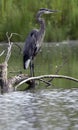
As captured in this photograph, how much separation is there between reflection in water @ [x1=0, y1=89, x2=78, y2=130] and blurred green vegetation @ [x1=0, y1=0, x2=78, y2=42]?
14.4m

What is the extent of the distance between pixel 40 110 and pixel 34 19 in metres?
17.5

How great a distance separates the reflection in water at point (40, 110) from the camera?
746cm

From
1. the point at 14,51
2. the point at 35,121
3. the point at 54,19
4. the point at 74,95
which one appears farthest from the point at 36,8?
the point at 35,121

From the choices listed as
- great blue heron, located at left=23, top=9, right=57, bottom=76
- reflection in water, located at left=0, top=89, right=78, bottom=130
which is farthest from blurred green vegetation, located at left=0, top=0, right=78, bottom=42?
reflection in water, located at left=0, top=89, right=78, bottom=130

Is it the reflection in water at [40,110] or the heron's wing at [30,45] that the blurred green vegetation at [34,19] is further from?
the reflection in water at [40,110]

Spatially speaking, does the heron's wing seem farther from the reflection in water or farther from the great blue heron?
the reflection in water

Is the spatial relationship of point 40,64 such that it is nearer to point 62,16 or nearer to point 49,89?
point 49,89

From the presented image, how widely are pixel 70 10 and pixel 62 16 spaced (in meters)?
0.43

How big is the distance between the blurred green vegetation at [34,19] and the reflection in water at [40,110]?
47.3ft

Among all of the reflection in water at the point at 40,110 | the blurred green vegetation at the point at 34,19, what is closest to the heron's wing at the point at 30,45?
the reflection in water at the point at 40,110

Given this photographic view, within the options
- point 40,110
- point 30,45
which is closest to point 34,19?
point 30,45

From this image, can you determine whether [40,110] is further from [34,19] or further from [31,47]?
[34,19]

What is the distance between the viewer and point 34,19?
2584 centimetres

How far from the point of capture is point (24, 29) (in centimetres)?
2508
